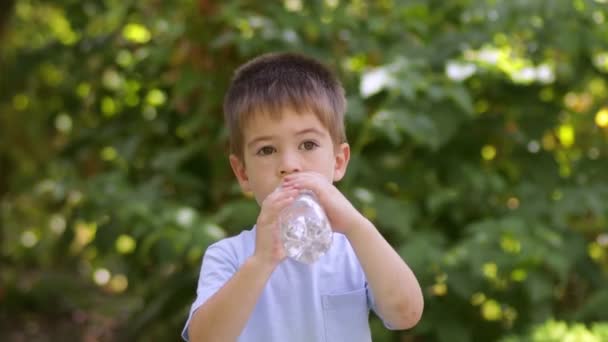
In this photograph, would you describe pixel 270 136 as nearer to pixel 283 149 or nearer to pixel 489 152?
pixel 283 149

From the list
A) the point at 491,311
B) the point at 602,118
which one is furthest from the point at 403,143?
the point at 602,118

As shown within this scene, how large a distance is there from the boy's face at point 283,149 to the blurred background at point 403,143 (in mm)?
1486

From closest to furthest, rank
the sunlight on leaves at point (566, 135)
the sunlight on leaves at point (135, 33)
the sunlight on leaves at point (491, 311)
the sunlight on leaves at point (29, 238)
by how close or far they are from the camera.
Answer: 1. the sunlight on leaves at point (491, 311)
2. the sunlight on leaves at point (566, 135)
3. the sunlight on leaves at point (135, 33)
4. the sunlight on leaves at point (29, 238)

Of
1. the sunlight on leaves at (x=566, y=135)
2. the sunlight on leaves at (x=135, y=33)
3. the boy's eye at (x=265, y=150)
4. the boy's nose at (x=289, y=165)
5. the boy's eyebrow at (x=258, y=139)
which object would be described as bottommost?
the boy's nose at (x=289, y=165)

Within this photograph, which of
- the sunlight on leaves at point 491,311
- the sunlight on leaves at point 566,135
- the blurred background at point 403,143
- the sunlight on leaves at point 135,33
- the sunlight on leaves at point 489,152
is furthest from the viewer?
the sunlight on leaves at point 135,33

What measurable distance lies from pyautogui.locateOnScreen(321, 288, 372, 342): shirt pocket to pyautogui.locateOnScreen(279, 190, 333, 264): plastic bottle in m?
0.19

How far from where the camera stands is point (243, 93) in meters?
1.94

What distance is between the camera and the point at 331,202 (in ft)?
5.63

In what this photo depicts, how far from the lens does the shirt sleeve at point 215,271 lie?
1817 millimetres

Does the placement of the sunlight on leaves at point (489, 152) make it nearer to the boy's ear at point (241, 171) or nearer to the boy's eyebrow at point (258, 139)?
the boy's ear at point (241, 171)

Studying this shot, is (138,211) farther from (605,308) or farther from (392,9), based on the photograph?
(605,308)

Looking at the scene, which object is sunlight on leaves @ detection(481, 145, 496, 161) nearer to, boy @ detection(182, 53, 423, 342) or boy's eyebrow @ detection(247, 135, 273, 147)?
boy @ detection(182, 53, 423, 342)

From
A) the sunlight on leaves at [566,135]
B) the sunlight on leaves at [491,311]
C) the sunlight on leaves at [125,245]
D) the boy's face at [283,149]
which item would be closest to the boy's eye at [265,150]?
the boy's face at [283,149]

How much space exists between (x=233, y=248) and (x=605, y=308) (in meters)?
2.05
